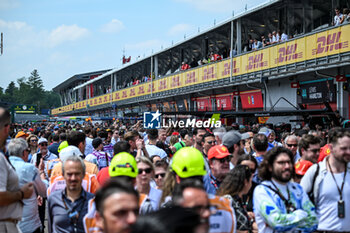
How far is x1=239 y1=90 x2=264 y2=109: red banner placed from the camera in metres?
22.3

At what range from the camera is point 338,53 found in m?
15.1

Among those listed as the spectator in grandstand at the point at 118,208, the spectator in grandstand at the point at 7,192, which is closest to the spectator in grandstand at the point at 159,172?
the spectator in grandstand at the point at 7,192

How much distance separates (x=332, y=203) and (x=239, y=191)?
3.35ft

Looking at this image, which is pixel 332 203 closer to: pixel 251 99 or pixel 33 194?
pixel 33 194

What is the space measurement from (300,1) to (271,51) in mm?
2804

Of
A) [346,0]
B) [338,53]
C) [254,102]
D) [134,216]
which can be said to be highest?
[346,0]

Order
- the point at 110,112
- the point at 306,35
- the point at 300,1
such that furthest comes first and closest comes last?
the point at 110,112, the point at 300,1, the point at 306,35

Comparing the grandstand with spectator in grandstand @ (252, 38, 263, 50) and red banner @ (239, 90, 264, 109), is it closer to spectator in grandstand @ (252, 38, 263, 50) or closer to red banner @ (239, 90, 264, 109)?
red banner @ (239, 90, 264, 109)

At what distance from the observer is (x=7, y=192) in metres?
3.49

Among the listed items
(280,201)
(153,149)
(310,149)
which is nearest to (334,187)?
(280,201)

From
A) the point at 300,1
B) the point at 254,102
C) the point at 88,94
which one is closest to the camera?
the point at 300,1

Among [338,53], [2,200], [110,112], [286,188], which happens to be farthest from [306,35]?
[110,112]

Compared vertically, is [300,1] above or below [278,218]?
above

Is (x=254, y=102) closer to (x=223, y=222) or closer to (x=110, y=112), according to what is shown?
(x=223, y=222)
